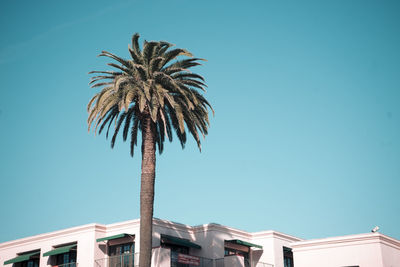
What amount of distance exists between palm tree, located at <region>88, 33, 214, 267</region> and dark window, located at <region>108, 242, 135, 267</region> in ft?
23.0

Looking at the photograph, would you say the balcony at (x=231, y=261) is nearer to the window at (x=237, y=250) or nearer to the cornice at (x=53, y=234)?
the window at (x=237, y=250)

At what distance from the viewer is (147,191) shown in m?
34.2

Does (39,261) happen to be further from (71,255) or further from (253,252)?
(253,252)

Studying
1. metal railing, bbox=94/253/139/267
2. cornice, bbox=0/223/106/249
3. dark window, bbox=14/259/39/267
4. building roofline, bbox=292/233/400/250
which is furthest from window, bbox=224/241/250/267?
dark window, bbox=14/259/39/267

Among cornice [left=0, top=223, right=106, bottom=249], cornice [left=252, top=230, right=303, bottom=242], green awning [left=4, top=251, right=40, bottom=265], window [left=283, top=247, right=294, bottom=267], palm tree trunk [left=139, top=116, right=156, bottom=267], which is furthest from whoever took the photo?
window [left=283, top=247, right=294, bottom=267]

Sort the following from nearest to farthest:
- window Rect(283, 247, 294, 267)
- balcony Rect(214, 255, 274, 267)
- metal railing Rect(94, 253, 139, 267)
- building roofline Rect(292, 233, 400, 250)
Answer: building roofline Rect(292, 233, 400, 250)
metal railing Rect(94, 253, 139, 267)
balcony Rect(214, 255, 274, 267)
window Rect(283, 247, 294, 267)

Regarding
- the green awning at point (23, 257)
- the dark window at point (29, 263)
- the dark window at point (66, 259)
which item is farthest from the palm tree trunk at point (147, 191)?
the dark window at point (29, 263)

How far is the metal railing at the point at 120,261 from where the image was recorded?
39.7 m

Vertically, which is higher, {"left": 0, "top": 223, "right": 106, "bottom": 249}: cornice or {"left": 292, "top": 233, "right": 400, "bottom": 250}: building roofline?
{"left": 0, "top": 223, "right": 106, "bottom": 249}: cornice

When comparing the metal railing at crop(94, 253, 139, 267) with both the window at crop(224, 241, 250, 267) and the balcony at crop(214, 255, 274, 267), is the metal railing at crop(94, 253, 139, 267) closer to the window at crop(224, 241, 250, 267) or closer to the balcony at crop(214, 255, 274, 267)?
the balcony at crop(214, 255, 274, 267)

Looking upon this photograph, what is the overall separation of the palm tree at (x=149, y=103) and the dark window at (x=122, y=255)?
700 centimetres

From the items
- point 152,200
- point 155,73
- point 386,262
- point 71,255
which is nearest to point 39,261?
point 71,255

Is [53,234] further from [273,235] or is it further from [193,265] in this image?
[273,235]

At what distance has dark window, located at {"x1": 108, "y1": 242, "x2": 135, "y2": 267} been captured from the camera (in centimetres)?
4004
